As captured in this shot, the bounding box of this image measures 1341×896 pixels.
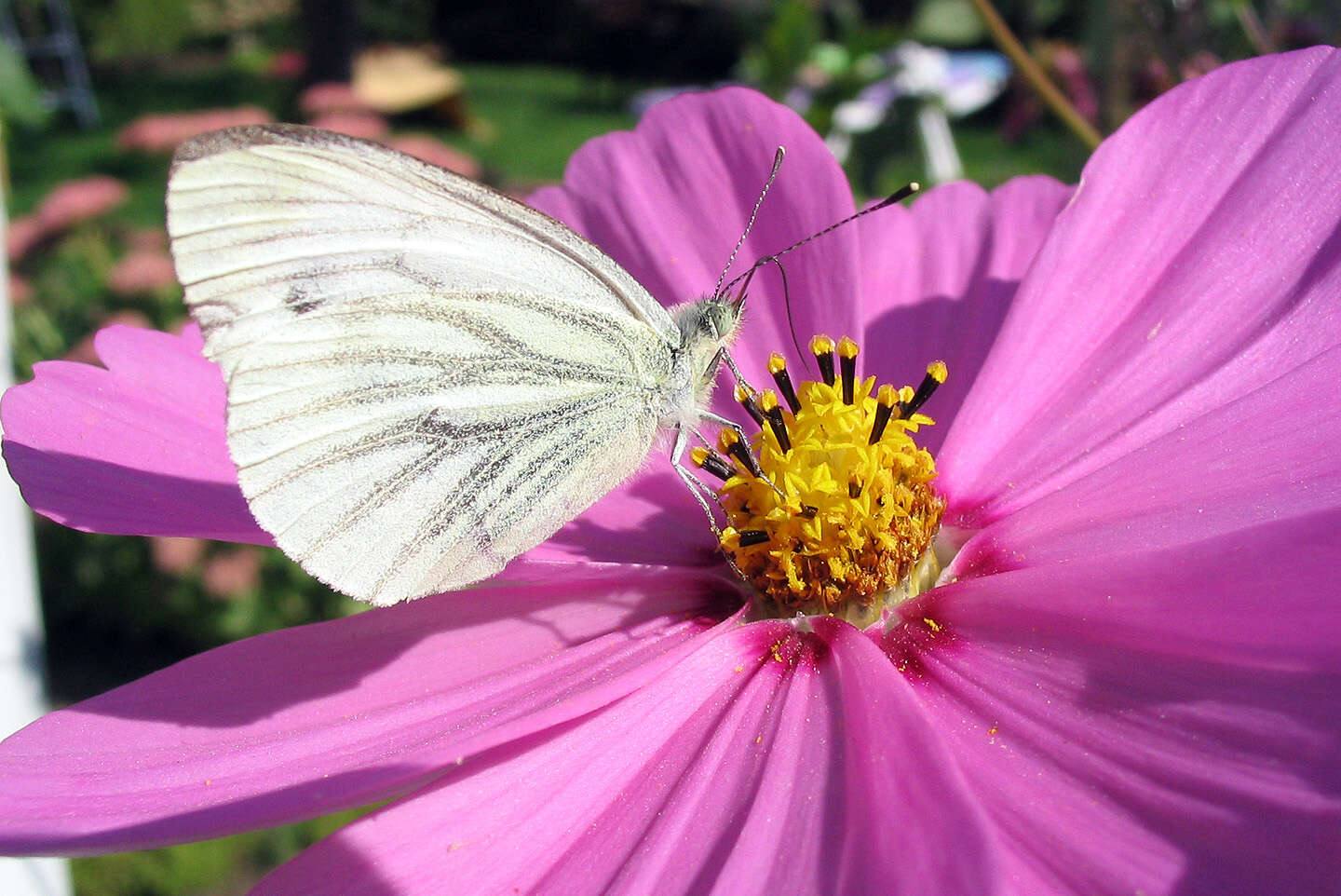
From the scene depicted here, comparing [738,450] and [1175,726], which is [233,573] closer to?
[738,450]

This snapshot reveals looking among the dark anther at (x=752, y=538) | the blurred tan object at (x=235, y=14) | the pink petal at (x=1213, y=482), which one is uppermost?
the blurred tan object at (x=235, y=14)

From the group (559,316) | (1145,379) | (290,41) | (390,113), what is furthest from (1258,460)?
(290,41)

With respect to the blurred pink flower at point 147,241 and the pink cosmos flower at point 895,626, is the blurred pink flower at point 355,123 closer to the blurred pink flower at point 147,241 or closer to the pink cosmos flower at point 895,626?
the blurred pink flower at point 147,241

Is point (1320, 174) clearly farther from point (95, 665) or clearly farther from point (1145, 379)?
point (95, 665)

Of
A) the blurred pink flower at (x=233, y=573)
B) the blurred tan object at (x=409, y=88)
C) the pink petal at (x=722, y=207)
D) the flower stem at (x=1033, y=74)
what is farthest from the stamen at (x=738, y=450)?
the blurred tan object at (x=409, y=88)

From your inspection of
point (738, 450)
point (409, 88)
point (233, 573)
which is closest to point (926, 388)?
point (738, 450)

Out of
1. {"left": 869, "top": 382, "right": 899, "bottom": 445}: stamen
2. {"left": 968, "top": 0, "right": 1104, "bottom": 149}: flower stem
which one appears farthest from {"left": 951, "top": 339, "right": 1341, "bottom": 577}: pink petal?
{"left": 968, "top": 0, "right": 1104, "bottom": 149}: flower stem

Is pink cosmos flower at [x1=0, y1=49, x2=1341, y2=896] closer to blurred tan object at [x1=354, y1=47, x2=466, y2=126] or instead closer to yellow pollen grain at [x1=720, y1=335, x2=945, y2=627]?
yellow pollen grain at [x1=720, y1=335, x2=945, y2=627]
